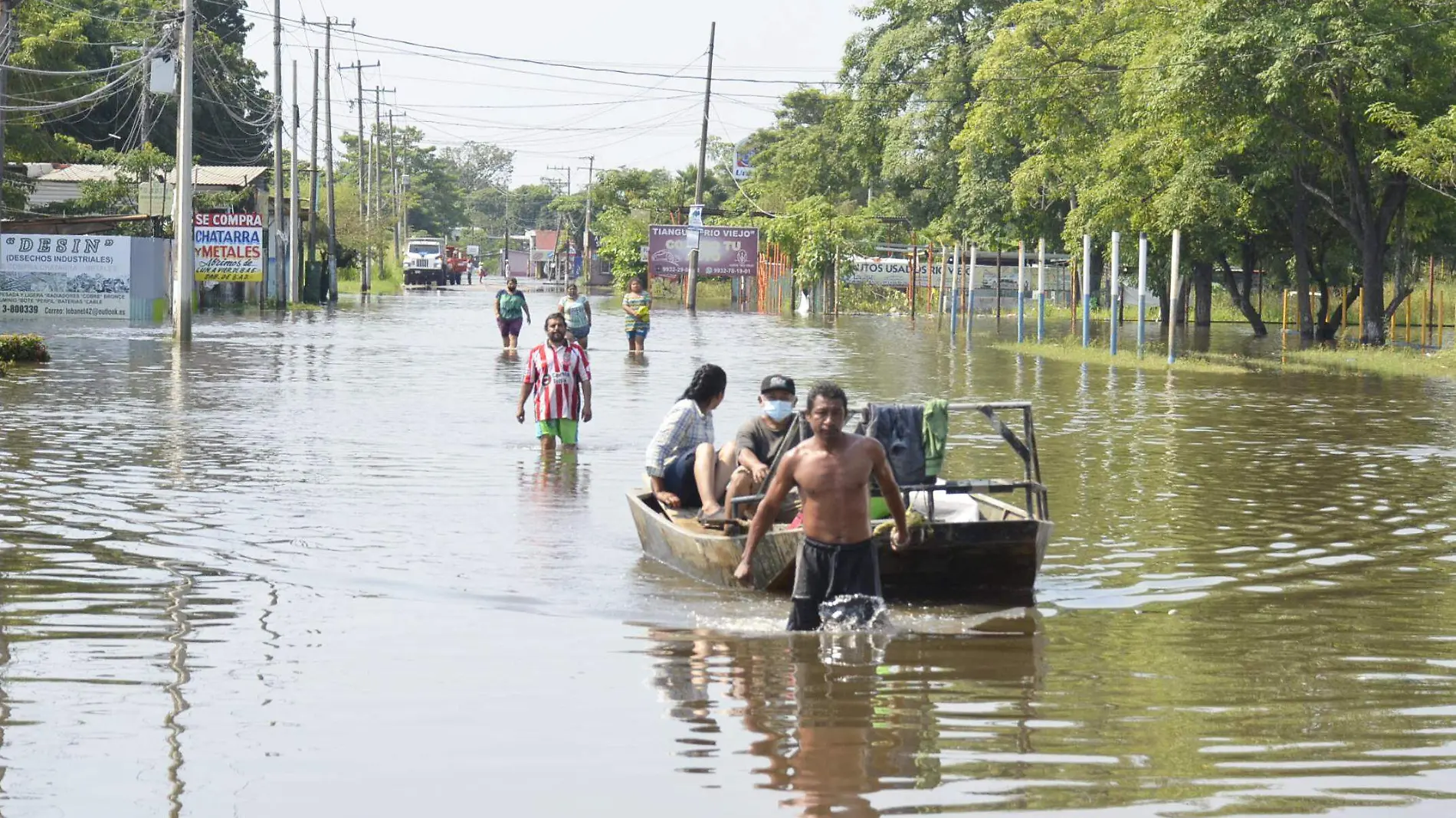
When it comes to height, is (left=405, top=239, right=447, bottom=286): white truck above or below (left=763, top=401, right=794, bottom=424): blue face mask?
above

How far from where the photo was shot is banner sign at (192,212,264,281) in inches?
1897

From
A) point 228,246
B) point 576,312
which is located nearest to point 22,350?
point 576,312

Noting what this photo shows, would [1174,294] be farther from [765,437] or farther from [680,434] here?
[765,437]

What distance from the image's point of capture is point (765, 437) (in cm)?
1095

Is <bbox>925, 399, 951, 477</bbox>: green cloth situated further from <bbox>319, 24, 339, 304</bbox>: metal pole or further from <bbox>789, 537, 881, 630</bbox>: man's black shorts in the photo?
<bbox>319, 24, 339, 304</bbox>: metal pole

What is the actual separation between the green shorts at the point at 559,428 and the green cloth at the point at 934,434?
308 inches

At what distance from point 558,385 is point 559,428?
20.8 inches

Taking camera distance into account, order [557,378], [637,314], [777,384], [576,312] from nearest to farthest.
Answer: [777,384] → [557,378] → [576,312] → [637,314]

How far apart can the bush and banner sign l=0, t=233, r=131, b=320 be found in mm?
15949

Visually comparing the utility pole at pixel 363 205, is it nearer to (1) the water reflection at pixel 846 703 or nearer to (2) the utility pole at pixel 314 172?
(2) the utility pole at pixel 314 172

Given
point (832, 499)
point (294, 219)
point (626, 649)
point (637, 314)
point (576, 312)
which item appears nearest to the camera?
point (832, 499)

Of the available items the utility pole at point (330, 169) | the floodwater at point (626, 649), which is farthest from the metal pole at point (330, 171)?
the floodwater at point (626, 649)

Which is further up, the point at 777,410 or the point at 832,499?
the point at 777,410

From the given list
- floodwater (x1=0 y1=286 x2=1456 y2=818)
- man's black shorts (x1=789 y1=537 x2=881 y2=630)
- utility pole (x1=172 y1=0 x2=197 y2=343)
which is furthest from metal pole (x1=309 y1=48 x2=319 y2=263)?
man's black shorts (x1=789 y1=537 x2=881 y2=630)
